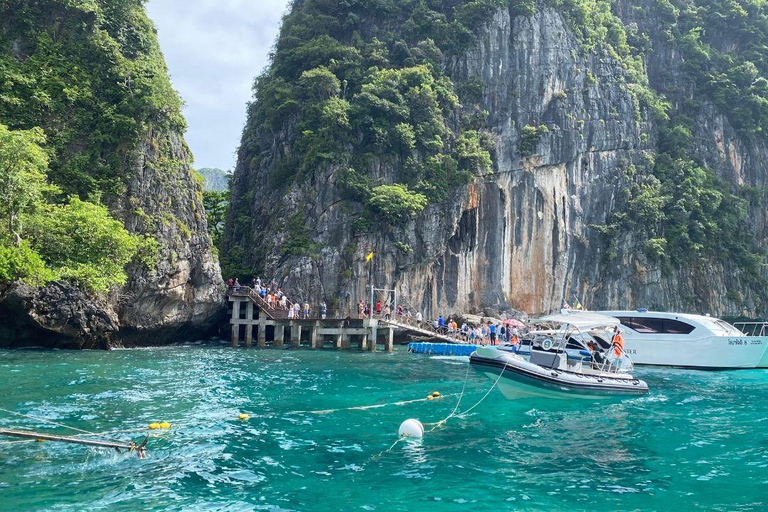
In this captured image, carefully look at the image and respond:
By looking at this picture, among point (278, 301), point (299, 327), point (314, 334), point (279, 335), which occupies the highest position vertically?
point (278, 301)

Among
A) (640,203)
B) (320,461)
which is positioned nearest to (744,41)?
(640,203)

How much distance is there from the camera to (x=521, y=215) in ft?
180

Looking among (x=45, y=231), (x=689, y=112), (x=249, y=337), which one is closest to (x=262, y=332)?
(x=249, y=337)

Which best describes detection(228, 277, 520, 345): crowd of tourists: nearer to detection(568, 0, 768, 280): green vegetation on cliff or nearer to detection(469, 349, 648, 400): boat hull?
detection(469, 349, 648, 400): boat hull

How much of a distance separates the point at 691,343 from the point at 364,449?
23868mm

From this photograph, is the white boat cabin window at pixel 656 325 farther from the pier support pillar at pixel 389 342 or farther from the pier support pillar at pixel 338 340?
the pier support pillar at pixel 338 340

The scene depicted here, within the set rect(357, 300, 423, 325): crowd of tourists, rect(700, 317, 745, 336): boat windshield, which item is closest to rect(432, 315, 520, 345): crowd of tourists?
rect(357, 300, 423, 325): crowd of tourists

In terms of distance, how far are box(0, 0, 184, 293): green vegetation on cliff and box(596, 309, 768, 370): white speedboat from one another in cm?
2782

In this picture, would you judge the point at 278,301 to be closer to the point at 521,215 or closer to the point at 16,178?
the point at 16,178

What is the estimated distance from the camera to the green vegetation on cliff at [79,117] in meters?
28.9

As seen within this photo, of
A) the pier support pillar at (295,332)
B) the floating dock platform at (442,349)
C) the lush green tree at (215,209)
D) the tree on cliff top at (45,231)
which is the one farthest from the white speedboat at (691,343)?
the lush green tree at (215,209)

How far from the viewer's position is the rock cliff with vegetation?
95.8ft

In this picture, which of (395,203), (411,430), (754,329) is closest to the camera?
(411,430)

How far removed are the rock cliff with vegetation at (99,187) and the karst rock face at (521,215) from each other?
10322mm
